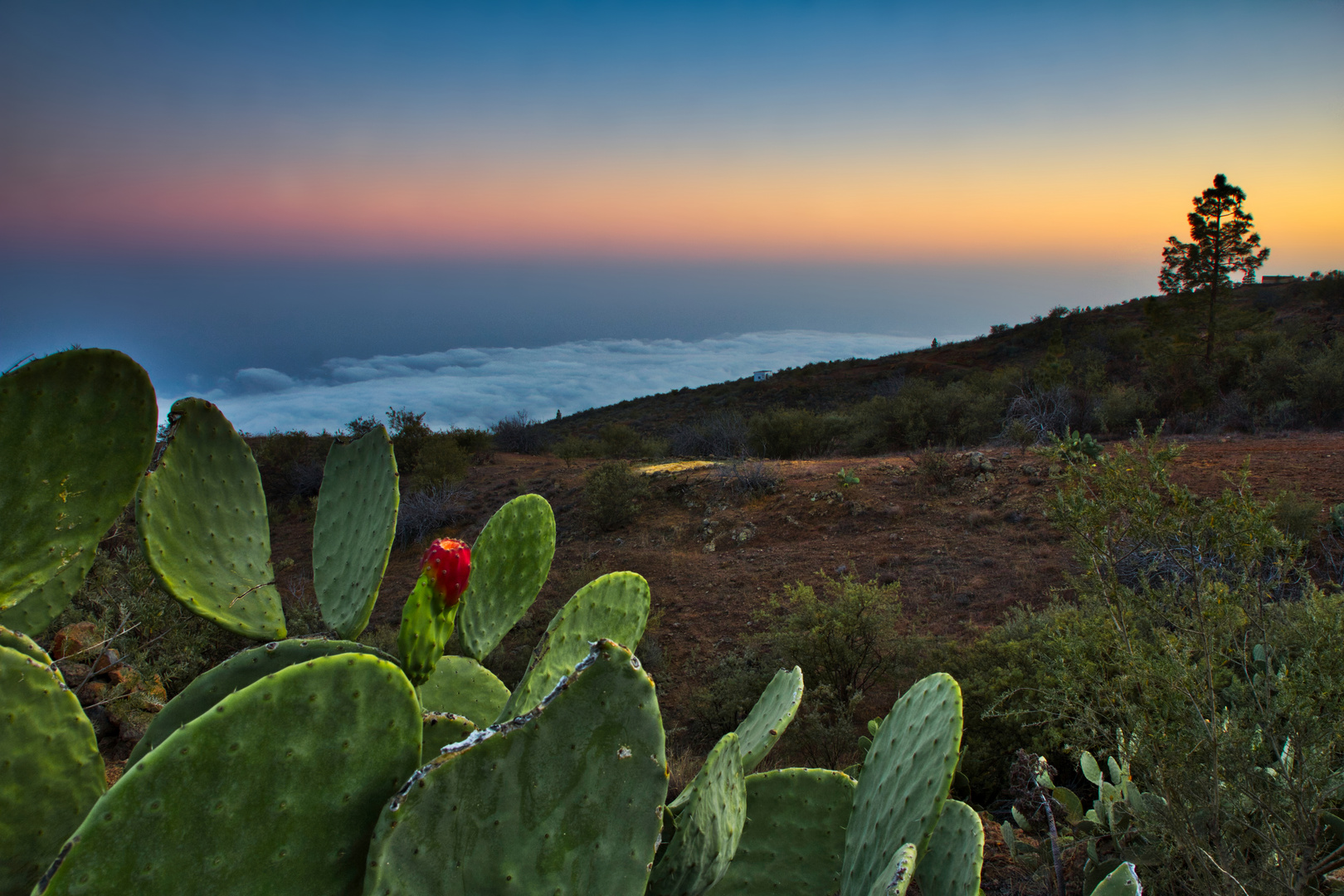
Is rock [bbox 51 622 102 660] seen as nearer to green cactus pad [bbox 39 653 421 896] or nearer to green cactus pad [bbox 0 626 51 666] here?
green cactus pad [bbox 0 626 51 666]

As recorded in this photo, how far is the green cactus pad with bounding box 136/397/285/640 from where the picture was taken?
181 centimetres

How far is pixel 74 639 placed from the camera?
221 inches

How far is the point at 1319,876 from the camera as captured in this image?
279 cm

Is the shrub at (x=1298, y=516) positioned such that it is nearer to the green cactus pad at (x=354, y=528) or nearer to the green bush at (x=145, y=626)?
the green cactus pad at (x=354, y=528)

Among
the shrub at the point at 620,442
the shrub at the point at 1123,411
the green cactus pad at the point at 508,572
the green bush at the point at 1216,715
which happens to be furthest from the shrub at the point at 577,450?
the green cactus pad at the point at 508,572

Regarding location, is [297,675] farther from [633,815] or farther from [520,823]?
[633,815]

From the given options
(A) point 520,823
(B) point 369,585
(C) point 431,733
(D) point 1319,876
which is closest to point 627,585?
(B) point 369,585

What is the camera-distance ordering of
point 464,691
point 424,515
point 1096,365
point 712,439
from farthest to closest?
point 1096,365 < point 712,439 < point 424,515 < point 464,691

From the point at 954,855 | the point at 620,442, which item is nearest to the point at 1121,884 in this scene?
the point at 954,855

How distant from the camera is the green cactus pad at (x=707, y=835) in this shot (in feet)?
4.78

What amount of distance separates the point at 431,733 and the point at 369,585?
726 mm

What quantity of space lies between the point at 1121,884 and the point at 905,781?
0.48 metres

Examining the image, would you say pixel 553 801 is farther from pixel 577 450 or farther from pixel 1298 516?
pixel 577 450

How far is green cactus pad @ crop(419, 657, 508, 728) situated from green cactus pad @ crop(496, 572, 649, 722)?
23 centimetres
